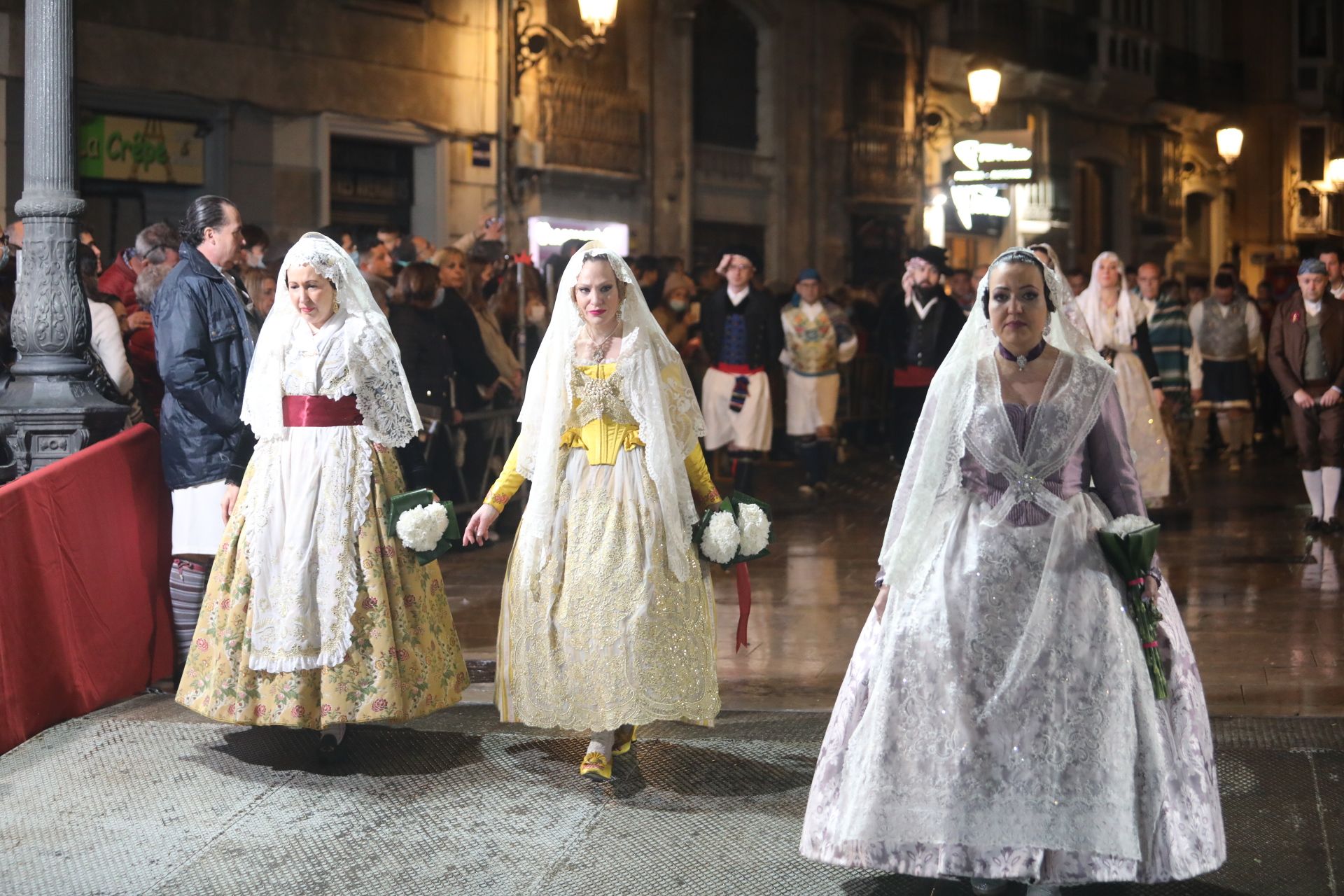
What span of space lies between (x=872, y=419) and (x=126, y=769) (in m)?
14.3

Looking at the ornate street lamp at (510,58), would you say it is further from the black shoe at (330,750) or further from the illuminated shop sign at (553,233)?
the black shoe at (330,750)

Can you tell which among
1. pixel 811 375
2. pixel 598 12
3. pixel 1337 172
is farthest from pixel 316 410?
pixel 1337 172

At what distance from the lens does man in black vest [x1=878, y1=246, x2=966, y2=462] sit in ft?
52.2

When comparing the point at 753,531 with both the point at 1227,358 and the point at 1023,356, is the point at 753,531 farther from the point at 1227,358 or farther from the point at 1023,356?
the point at 1227,358

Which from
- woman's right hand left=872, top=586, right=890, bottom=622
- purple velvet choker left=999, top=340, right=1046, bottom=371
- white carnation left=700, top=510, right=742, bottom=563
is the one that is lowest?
woman's right hand left=872, top=586, right=890, bottom=622

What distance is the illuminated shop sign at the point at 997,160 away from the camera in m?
18.6

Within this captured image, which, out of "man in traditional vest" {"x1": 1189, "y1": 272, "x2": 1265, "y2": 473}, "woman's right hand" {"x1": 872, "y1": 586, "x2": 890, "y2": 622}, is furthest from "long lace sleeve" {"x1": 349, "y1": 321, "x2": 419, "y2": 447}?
"man in traditional vest" {"x1": 1189, "y1": 272, "x2": 1265, "y2": 473}

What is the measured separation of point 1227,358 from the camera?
18.8 m

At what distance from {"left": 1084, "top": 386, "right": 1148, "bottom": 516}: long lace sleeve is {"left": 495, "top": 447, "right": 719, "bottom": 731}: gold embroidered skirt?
5.95 ft

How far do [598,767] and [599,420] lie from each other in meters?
Result: 1.20

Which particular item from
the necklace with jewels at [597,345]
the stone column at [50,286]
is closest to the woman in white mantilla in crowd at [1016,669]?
the necklace with jewels at [597,345]

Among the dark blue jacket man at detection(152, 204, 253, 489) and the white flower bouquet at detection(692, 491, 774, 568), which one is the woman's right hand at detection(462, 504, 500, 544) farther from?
the dark blue jacket man at detection(152, 204, 253, 489)

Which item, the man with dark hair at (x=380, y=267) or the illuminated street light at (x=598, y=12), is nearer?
the man with dark hair at (x=380, y=267)

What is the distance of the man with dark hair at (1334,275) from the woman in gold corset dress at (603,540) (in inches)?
295
